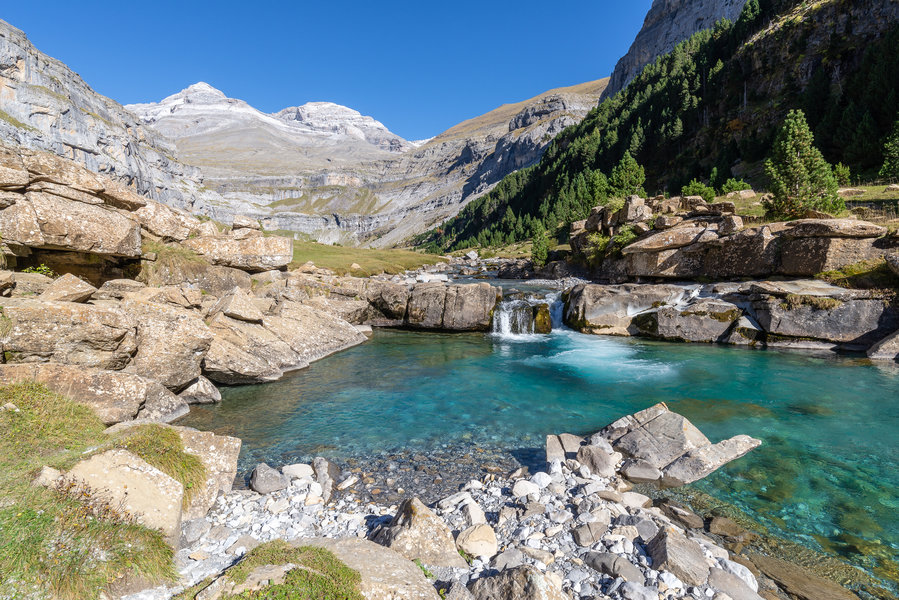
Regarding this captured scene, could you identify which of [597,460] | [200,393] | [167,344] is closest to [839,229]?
[597,460]

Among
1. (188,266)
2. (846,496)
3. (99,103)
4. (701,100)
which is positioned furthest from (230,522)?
(99,103)

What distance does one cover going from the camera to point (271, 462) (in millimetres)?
10883

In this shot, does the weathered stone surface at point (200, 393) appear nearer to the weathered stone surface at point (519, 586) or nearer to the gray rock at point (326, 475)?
the gray rock at point (326, 475)

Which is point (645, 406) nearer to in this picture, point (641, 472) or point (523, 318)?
point (641, 472)

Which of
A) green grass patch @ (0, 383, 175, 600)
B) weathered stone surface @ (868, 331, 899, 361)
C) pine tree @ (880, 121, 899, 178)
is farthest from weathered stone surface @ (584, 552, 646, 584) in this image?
pine tree @ (880, 121, 899, 178)

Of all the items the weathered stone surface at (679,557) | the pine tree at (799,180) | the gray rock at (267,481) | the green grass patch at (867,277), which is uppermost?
the pine tree at (799,180)

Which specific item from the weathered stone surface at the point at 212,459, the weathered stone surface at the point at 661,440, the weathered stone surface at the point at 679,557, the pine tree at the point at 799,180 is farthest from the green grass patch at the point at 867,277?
the weathered stone surface at the point at 212,459

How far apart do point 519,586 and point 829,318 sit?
84.4 feet

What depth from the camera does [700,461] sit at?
9.95 metres

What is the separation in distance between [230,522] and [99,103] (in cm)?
27263

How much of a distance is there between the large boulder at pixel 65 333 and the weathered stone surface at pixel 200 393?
2.65 metres

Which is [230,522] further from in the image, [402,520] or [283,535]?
[402,520]

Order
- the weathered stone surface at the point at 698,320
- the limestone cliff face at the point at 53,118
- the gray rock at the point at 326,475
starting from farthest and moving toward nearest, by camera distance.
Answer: the limestone cliff face at the point at 53,118 → the weathered stone surface at the point at 698,320 → the gray rock at the point at 326,475

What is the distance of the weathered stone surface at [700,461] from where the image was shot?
970 cm
